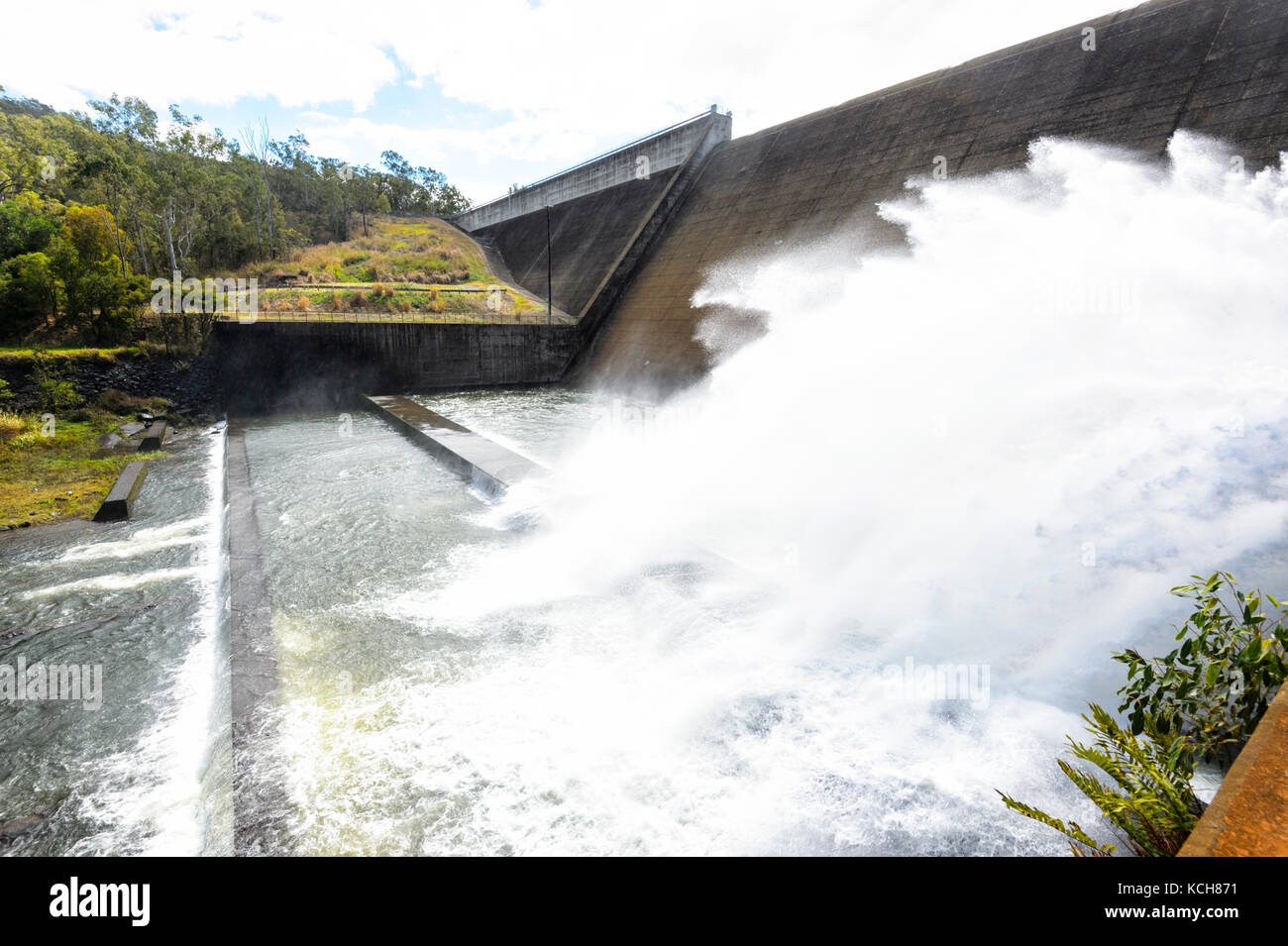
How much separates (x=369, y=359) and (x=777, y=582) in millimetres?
16341

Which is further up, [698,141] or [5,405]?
[698,141]

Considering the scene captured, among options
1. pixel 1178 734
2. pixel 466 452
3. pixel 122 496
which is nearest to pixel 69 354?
pixel 122 496

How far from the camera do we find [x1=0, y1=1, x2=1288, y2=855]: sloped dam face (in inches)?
132

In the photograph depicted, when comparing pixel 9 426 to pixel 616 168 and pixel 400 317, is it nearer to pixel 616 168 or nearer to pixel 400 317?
pixel 400 317

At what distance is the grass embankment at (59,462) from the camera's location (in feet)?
27.8

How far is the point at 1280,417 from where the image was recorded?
5.16m

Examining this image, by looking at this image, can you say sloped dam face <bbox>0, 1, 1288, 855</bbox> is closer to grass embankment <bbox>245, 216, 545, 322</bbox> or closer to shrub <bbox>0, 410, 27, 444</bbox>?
shrub <bbox>0, 410, 27, 444</bbox>

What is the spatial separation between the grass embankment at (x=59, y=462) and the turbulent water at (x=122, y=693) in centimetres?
100

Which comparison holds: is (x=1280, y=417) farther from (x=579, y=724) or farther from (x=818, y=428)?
(x=579, y=724)

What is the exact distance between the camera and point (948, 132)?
14367 millimetres

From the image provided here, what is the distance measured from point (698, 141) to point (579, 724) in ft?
78.7

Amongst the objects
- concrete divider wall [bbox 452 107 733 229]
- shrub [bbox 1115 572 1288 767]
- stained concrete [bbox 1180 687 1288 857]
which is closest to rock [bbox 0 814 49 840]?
stained concrete [bbox 1180 687 1288 857]
